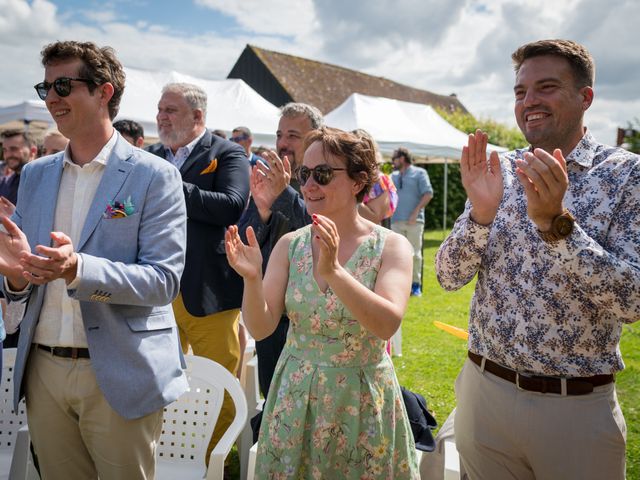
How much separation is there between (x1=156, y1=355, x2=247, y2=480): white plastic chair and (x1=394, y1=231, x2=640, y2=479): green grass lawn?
2399mm

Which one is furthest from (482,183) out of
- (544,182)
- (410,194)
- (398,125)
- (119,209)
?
(398,125)

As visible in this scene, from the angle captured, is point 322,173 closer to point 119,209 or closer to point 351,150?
point 351,150

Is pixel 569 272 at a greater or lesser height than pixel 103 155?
lesser

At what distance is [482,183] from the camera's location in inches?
80.4

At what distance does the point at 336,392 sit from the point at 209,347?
1.70 meters

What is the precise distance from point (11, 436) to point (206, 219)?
62.4 inches

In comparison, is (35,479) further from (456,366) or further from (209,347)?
(456,366)

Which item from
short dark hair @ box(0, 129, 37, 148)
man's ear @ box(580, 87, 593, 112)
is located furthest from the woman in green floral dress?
short dark hair @ box(0, 129, 37, 148)

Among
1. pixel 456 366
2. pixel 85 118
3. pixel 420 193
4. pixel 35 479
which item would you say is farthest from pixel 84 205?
pixel 420 193

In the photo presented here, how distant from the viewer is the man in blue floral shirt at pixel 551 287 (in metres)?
1.81

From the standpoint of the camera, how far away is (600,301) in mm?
1799

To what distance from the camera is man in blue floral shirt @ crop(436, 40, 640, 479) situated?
5.95 feet

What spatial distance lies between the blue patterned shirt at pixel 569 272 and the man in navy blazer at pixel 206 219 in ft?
5.94

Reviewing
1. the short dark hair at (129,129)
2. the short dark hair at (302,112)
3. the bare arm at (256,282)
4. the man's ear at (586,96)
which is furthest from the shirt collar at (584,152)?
the short dark hair at (129,129)
